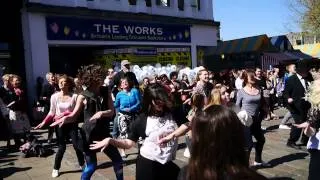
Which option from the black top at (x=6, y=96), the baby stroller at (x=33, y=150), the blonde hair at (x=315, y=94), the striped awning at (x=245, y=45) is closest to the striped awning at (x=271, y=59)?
the striped awning at (x=245, y=45)

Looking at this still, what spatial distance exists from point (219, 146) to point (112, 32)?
1608 cm

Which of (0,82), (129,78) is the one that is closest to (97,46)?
(0,82)

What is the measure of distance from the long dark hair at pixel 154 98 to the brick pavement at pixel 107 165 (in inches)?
116

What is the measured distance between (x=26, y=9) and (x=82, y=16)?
98.0 inches

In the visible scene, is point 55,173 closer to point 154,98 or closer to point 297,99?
point 154,98

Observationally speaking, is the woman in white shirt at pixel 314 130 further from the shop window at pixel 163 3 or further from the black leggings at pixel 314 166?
the shop window at pixel 163 3

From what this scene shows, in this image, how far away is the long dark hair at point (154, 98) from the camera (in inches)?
153

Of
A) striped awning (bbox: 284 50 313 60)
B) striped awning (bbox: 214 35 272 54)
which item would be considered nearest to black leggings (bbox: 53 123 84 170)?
Answer: striped awning (bbox: 214 35 272 54)

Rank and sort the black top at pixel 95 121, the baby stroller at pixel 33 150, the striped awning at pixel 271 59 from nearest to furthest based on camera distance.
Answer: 1. the black top at pixel 95 121
2. the baby stroller at pixel 33 150
3. the striped awning at pixel 271 59

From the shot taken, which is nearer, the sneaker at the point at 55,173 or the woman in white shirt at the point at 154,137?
the woman in white shirt at the point at 154,137

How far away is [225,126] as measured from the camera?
7.20 feet

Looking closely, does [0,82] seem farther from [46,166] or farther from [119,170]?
[119,170]

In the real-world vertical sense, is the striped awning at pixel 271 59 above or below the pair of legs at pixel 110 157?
above

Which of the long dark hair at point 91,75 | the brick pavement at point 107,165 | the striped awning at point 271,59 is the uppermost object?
the striped awning at point 271,59
